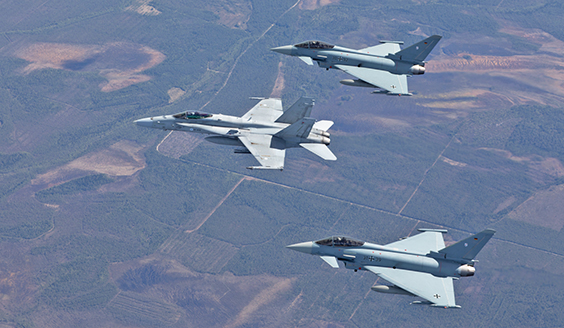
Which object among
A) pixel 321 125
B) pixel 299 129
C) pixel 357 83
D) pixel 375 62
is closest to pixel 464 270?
pixel 321 125

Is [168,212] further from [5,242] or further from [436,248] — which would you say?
[436,248]

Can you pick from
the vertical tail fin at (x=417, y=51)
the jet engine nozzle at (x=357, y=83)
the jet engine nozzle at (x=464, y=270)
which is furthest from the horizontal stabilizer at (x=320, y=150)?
the jet engine nozzle at (x=464, y=270)

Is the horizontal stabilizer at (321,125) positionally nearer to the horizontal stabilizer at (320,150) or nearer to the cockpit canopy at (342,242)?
the horizontal stabilizer at (320,150)

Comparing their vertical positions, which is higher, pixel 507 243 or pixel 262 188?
pixel 262 188

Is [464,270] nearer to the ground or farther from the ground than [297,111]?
nearer to the ground

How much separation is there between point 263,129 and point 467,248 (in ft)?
94.4


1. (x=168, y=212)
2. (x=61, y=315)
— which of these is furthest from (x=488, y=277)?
(x=61, y=315)

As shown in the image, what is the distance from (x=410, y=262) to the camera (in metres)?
→ 71.1

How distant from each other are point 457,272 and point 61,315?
407 ft

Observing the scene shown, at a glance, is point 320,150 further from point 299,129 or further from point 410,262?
point 410,262

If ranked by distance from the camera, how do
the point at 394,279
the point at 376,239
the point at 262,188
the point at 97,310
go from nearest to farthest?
1. the point at 394,279
2. the point at 97,310
3. the point at 376,239
4. the point at 262,188

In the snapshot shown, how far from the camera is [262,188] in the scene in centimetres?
18662

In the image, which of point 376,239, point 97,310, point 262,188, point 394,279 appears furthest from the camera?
point 262,188

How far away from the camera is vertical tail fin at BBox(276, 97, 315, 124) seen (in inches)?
3095
